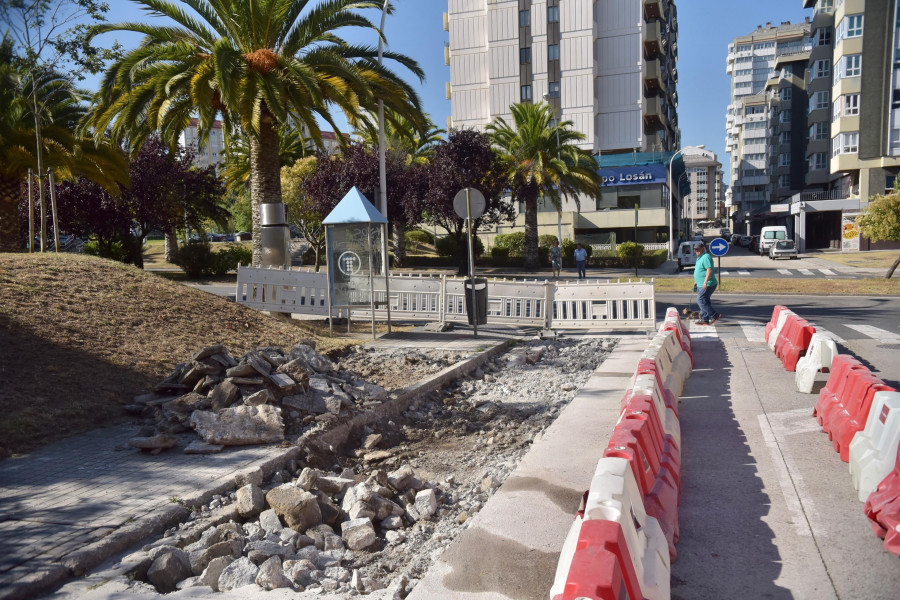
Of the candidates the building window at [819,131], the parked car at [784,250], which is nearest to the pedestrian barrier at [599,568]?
the parked car at [784,250]

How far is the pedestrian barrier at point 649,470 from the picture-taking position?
4.02 meters

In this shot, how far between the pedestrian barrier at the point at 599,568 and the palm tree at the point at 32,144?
1642 centimetres

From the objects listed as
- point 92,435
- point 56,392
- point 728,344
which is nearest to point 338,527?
point 92,435

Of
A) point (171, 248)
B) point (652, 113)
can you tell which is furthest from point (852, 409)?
point (652, 113)

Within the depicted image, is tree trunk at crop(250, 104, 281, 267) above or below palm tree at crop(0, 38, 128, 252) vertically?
below

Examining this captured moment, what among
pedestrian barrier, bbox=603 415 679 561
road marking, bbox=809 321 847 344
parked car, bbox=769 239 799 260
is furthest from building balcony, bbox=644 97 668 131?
pedestrian barrier, bbox=603 415 679 561

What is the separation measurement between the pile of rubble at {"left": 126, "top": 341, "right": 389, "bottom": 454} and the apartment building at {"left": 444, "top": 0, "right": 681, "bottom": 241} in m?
46.5

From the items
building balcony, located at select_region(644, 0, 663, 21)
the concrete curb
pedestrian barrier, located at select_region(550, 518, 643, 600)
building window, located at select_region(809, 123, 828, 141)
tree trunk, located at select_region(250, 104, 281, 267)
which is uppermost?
building balcony, located at select_region(644, 0, 663, 21)

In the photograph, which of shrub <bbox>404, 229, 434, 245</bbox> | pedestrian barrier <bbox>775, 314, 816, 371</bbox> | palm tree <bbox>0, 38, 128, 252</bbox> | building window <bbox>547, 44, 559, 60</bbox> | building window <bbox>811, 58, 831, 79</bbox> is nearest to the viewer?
pedestrian barrier <bbox>775, 314, 816, 371</bbox>

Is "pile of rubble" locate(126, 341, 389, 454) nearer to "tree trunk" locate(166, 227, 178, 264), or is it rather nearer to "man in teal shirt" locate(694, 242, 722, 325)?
"man in teal shirt" locate(694, 242, 722, 325)

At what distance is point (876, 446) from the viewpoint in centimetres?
465

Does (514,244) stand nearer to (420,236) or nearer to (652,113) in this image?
(420,236)

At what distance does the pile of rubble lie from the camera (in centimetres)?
610

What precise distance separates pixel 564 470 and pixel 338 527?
1921 millimetres
